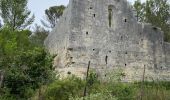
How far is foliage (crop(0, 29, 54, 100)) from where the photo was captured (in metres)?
26.5

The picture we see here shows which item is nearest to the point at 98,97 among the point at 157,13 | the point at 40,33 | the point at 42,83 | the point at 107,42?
the point at 42,83

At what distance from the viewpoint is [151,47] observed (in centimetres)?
3588

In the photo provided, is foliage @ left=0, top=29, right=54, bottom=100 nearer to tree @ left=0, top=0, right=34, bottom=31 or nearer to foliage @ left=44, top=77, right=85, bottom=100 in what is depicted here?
foliage @ left=44, top=77, right=85, bottom=100

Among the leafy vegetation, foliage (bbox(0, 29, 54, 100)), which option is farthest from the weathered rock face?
foliage (bbox(0, 29, 54, 100))

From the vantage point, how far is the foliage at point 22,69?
2645 cm

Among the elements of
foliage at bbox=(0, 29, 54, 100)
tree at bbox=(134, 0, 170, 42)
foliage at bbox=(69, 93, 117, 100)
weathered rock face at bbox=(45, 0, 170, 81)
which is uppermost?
tree at bbox=(134, 0, 170, 42)

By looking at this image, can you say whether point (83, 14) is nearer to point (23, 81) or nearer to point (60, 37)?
point (60, 37)

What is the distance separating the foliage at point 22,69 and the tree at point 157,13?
18.2 metres

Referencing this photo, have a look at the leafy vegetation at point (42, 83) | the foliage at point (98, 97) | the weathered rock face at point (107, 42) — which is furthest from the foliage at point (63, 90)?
the weathered rock face at point (107, 42)

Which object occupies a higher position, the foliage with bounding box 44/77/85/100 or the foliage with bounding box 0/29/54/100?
the foliage with bounding box 0/29/54/100

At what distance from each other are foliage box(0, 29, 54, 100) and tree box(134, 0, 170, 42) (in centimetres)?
1825

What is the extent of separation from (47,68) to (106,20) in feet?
27.3

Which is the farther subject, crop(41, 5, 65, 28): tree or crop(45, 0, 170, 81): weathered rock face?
crop(41, 5, 65, 28): tree

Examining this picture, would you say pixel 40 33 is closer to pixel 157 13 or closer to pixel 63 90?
pixel 157 13
